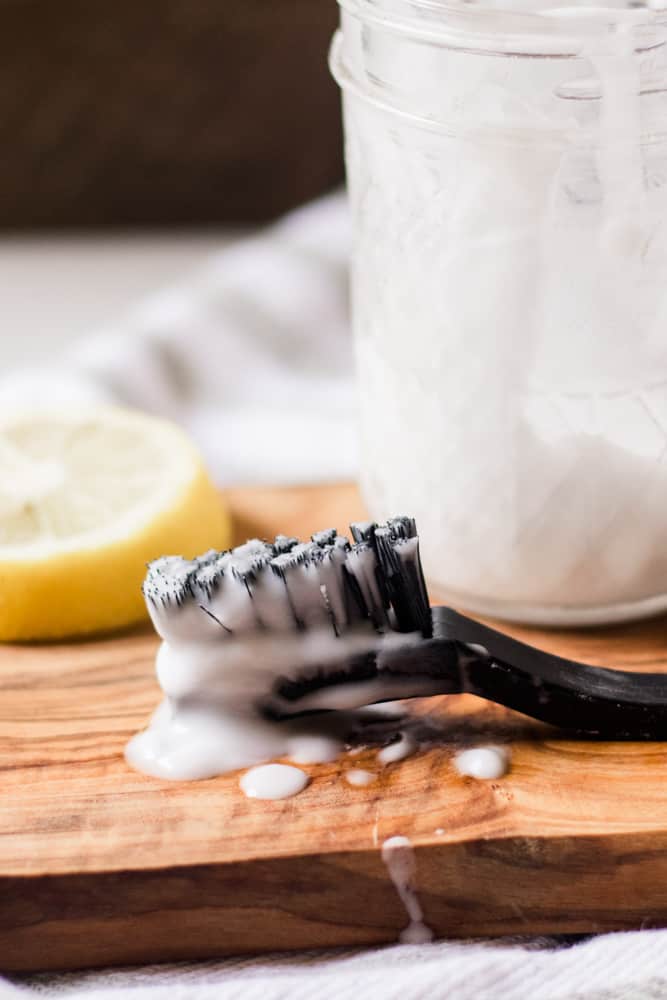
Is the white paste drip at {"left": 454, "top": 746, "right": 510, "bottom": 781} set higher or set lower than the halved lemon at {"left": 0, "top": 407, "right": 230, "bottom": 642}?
lower

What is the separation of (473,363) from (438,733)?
0.57 ft

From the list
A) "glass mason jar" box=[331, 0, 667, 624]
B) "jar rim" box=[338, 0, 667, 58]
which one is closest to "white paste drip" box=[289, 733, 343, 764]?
"glass mason jar" box=[331, 0, 667, 624]

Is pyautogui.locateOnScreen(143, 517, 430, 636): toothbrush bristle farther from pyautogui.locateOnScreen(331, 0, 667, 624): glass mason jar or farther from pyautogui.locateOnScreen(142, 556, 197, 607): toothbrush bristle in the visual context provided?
pyautogui.locateOnScreen(331, 0, 667, 624): glass mason jar

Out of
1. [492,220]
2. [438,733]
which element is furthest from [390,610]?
[492,220]

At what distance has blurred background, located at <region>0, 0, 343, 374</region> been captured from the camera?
1.31 meters

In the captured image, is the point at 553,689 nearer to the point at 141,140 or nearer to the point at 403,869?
the point at 403,869

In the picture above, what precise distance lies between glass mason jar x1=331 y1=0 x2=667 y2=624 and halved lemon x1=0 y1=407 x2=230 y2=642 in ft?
0.38

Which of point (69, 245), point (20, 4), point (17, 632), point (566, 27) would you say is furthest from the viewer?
point (69, 245)

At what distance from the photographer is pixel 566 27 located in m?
0.57

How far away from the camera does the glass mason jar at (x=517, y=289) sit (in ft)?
1.93

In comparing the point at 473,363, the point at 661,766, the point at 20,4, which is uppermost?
the point at 20,4

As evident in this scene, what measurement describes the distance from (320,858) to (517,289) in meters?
0.26

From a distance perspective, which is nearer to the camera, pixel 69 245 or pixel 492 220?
pixel 492 220

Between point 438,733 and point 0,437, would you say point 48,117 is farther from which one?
point 438,733
